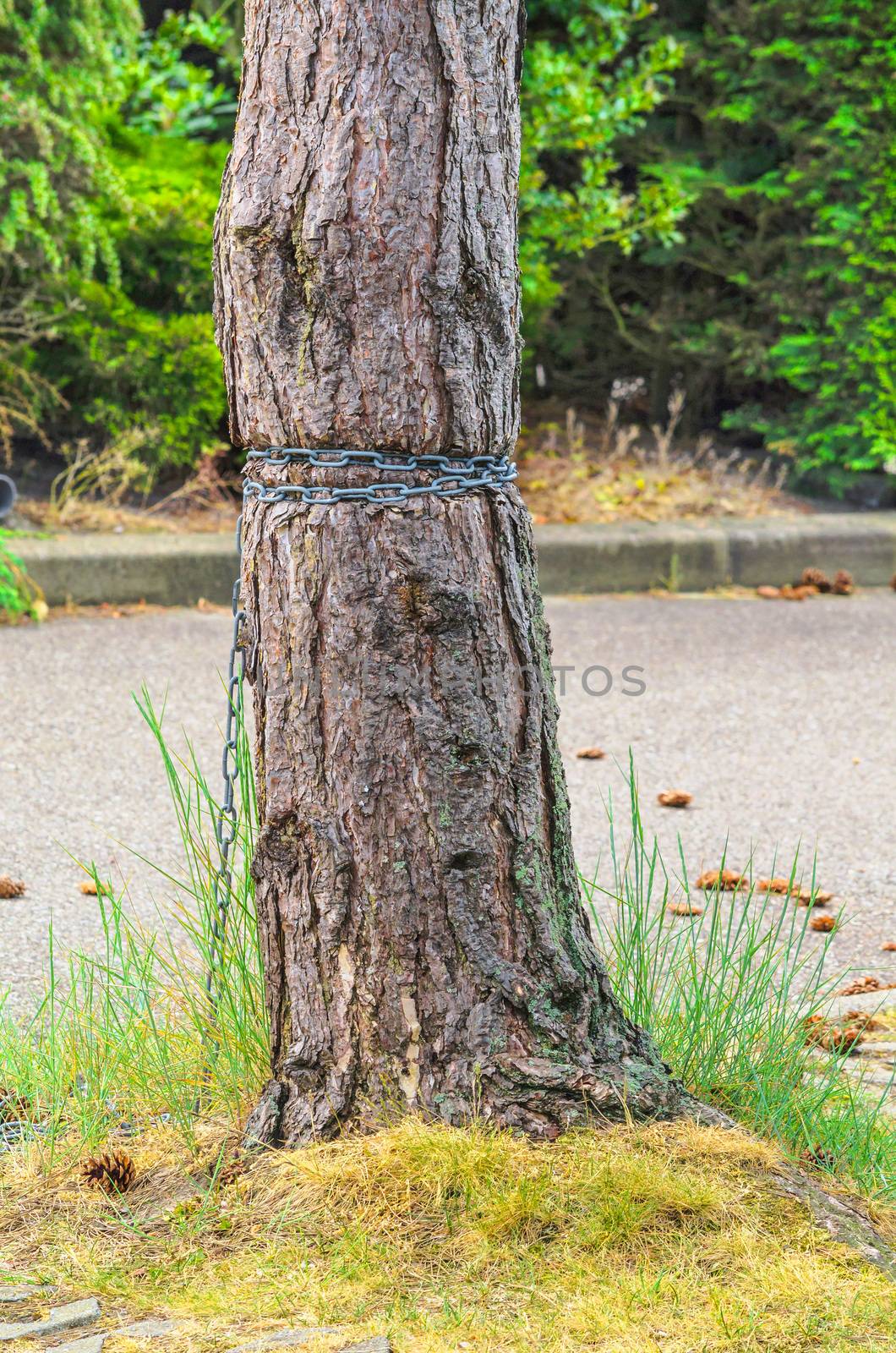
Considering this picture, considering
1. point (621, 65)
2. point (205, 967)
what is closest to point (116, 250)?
point (621, 65)

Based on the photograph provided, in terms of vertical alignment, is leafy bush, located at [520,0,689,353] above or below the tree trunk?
above

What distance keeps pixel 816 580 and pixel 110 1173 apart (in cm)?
588

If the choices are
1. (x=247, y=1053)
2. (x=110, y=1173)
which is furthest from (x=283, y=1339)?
(x=247, y=1053)

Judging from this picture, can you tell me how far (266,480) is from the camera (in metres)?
2.15

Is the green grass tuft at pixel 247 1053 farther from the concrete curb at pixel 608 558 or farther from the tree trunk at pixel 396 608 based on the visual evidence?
the concrete curb at pixel 608 558

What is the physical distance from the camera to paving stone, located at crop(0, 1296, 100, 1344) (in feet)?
5.81

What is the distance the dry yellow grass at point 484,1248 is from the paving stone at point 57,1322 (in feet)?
0.15

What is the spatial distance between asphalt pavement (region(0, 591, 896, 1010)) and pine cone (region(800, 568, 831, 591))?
14 centimetres

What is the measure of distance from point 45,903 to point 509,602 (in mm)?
1940

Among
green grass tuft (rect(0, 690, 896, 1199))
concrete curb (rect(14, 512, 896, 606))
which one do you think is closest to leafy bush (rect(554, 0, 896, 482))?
concrete curb (rect(14, 512, 896, 606))

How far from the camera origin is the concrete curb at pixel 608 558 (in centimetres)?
652

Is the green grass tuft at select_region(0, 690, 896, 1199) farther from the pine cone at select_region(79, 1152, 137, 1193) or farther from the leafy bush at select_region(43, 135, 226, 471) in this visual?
the leafy bush at select_region(43, 135, 226, 471)

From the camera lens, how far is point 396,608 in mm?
2053

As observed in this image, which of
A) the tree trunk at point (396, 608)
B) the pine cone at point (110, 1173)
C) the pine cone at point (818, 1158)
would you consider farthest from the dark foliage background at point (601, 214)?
the pine cone at point (818, 1158)
